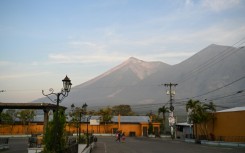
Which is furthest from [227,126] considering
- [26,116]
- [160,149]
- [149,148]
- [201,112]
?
[26,116]

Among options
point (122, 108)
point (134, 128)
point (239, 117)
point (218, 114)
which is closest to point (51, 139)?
point (239, 117)

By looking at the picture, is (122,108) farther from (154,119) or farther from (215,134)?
(215,134)

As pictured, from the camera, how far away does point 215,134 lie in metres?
43.1

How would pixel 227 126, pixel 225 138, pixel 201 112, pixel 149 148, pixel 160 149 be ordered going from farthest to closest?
pixel 201 112, pixel 225 138, pixel 227 126, pixel 149 148, pixel 160 149

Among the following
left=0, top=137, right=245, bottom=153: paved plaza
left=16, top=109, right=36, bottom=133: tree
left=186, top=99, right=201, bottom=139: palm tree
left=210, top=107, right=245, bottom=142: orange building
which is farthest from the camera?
left=16, top=109, right=36, bottom=133: tree

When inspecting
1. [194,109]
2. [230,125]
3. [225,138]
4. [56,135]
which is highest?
[194,109]

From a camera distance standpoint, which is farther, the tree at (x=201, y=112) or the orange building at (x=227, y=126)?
the tree at (x=201, y=112)

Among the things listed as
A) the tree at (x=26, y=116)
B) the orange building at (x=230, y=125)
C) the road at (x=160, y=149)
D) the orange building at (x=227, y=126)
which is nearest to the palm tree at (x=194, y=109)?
the orange building at (x=227, y=126)

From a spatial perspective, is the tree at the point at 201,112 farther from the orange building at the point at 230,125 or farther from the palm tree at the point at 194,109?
the orange building at the point at 230,125

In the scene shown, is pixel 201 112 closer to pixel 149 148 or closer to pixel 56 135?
pixel 149 148

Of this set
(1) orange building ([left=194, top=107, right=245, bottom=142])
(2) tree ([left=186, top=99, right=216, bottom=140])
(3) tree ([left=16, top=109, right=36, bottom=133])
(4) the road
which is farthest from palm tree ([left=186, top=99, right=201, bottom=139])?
(3) tree ([left=16, top=109, right=36, bottom=133])

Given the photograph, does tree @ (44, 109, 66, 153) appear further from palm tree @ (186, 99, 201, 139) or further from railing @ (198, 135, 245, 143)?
palm tree @ (186, 99, 201, 139)

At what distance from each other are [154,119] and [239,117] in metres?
52.7

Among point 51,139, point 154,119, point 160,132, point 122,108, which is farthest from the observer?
point 122,108
